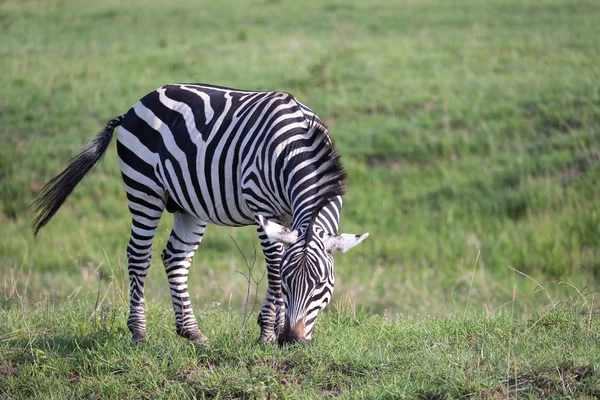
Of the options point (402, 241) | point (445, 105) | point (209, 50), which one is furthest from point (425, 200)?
point (209, 50)

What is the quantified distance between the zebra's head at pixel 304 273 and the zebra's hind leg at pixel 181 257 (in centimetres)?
160

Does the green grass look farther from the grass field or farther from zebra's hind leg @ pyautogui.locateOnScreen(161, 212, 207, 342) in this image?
zebra's hind leg @ pyautogui.locateOnScreen(161, 212, 207, 342)

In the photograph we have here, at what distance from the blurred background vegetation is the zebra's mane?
3148 millimetres

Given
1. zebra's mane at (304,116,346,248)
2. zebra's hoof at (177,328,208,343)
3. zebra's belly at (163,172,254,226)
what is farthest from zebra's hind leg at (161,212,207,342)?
zebra's mane at (304,116,346,248)

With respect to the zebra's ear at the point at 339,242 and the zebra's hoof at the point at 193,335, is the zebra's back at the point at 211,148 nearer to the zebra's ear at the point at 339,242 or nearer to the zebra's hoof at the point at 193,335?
the zebra's ear at the point at 339,242

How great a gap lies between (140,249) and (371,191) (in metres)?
7.31

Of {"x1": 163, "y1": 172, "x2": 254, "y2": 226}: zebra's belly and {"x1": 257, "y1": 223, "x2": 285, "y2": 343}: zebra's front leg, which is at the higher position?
{"x1": 163, "y1": 172, "x2": 254, "y2": 226}: zebra's belly

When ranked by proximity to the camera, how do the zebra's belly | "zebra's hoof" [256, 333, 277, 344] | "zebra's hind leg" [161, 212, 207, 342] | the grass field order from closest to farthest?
the grass field
"zebra's hoof" [256, 333, 277, 344]
the zebra's belly
"zebra's hind leg" [161, 212, 207, 342]

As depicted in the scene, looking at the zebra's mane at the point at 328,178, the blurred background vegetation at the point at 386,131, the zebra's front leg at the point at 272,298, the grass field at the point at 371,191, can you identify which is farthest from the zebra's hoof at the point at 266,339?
the blurred background vegetation at the point at 386,131

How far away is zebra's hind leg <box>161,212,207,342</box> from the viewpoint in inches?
240

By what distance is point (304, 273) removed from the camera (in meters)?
4.55

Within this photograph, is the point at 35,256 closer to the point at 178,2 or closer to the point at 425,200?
the point at 425,200

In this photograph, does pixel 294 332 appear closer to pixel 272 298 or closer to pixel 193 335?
pixel 272 298

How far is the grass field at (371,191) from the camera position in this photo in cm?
506
